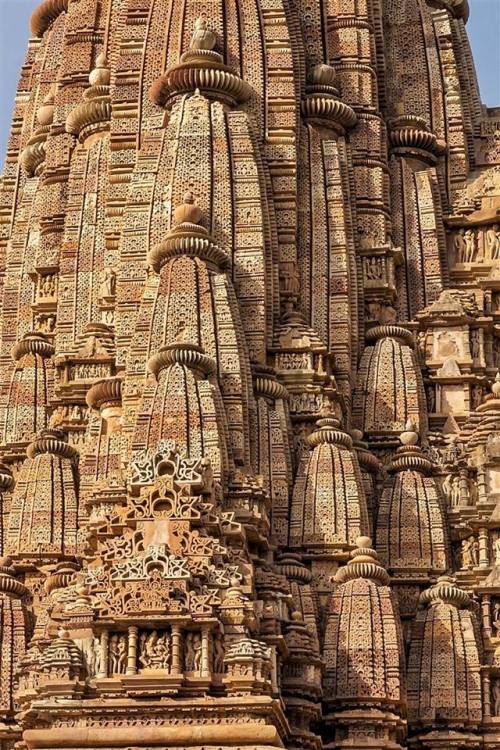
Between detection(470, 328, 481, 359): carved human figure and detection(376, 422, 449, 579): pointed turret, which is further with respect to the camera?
detection(470, 328, 481, 359): carved human figure

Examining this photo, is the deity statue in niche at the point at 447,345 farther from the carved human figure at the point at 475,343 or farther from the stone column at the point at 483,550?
the stone column at the point at 483,550

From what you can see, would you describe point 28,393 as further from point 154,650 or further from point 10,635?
point 154,650

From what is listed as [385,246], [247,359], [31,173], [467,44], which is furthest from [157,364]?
[467,44]

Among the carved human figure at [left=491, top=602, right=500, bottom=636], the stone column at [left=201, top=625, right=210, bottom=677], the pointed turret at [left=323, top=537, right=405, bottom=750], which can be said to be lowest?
the stone column at [left=201, top=625, right=210, bottom=677]

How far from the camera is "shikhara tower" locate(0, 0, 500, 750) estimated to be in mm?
40656

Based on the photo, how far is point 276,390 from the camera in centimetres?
4828

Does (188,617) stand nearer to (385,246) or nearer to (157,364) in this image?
(157,364)

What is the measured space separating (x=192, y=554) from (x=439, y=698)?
725 cm

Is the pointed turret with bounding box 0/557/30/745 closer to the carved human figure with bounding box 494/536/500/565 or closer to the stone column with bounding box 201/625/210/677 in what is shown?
the stone column with bounding box 201/625/210/677

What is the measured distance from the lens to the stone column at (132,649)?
39.9 metres

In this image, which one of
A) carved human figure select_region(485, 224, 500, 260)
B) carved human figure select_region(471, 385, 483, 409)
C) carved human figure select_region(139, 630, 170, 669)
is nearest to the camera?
carved human figure select_region(139, 630, 170, 669)

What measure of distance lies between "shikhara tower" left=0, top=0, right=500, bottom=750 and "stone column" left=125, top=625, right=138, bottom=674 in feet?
0.15

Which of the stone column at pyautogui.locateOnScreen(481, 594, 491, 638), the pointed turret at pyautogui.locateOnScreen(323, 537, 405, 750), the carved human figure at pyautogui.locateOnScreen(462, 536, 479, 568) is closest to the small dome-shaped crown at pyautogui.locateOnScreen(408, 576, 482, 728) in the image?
the stone column at pyautogui.locateOnScreen(481, 594, 491, 638)

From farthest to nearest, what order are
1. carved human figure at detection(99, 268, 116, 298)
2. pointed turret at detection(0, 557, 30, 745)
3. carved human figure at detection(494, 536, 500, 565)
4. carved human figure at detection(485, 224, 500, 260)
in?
carved human figure at detection(485, 224, 500, 260) < carved human figure at detection(99, 268, 116, 298) < carved human figure at detection(494, 536, 500, 565) < pointed turret at detection(0, 557, 30, 745)
